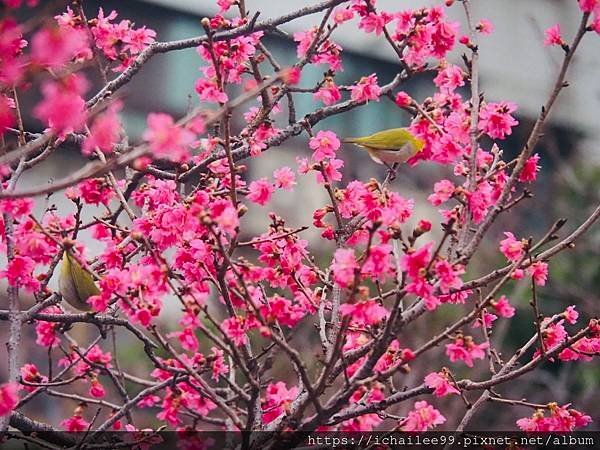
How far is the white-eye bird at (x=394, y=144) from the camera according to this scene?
2.59 m

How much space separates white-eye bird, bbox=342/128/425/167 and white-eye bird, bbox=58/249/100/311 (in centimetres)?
100

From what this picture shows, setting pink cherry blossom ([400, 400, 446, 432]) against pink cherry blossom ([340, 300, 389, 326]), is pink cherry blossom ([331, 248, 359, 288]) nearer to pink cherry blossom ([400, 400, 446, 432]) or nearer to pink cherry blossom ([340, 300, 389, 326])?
pink cherry blossom ([340, 300, 389, 326])

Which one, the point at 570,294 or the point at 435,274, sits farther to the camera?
the point at 570,294

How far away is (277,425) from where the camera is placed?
96.7 inches

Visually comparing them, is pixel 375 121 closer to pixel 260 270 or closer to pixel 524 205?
pixel 524 205

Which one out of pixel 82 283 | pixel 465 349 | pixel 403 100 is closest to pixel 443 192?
pixel 403 100

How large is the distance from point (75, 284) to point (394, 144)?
1165mm

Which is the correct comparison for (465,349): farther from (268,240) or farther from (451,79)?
(451,79)

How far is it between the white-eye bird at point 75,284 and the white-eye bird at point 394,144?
998 mm

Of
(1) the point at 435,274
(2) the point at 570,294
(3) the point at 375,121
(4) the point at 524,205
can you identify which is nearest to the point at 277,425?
(1) the point at 435,274

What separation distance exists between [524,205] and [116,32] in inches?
315

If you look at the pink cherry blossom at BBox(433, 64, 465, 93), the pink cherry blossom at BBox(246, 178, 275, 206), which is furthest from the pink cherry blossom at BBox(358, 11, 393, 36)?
the pink cherry blossom at BBox(246, 178, 275, 206)

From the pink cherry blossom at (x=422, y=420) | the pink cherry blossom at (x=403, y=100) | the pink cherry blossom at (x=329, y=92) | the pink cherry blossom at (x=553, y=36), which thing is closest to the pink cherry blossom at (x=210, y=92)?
the pink cherry blossom at (x=329, y=92)

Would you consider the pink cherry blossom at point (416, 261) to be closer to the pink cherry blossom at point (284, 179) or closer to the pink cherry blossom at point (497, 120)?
the pink cherry blossom at point (497, 120)
